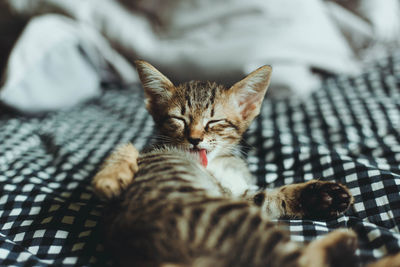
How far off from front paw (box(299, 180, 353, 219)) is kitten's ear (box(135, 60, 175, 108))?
0.48 meters

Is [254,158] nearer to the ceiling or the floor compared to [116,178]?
nearer to the floor

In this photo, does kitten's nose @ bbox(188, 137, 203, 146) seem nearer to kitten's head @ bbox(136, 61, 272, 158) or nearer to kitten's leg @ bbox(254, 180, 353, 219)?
kitten's head @ bbox(136, 61, 272, 158)

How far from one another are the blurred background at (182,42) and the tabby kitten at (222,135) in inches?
17.3

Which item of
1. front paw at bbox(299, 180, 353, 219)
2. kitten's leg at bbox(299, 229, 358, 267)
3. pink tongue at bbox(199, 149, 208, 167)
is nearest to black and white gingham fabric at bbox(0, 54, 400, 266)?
front paw at bbox(299, 180, 353, 219)

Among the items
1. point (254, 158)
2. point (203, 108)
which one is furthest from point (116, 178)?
point (254, 158)

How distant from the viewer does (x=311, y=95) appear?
145cm

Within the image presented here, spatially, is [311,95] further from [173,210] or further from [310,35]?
[173,210]

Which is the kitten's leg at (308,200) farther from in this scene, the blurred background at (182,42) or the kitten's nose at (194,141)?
the blurred background at (182,42)

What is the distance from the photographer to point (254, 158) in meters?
1.10

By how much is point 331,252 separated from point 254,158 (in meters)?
0.59

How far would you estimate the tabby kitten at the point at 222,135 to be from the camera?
2.51ft

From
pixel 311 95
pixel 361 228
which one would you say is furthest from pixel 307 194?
pixel 311 95

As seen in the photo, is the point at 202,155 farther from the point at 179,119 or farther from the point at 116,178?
the point at 116,178

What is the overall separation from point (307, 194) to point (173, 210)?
408mm
